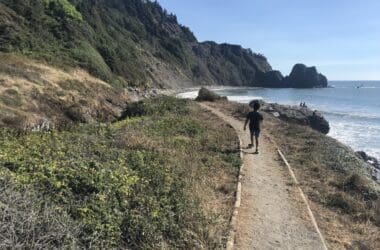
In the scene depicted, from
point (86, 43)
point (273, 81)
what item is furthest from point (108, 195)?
point (273, 81)

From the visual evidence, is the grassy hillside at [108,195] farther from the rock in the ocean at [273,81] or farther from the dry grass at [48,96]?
the rock in the ocean at [273,81]

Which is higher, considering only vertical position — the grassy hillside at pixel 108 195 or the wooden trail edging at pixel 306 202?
the grassy hillside at pixel 108 195

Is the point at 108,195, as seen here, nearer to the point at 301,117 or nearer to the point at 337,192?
the point at 337,192

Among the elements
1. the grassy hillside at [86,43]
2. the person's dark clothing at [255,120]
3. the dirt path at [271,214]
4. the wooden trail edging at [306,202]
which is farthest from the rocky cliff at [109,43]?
the dirt path at [271,214]

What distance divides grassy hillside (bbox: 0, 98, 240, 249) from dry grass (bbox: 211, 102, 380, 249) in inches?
95.9

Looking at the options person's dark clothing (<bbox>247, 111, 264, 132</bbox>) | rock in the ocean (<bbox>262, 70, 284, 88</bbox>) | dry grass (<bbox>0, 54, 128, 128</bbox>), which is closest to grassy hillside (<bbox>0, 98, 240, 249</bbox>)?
person's dark clothing (<bbox>247, 111, 264, 132</bbox>)

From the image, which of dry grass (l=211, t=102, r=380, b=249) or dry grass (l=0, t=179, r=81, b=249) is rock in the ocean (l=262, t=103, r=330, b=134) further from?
dry grass (l=0, t=179, r=81, b=249)

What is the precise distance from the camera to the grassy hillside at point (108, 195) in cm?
668

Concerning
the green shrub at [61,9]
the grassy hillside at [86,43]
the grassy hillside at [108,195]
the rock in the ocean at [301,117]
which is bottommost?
the rock in the ocean at [301,117]

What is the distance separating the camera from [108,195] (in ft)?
28.1

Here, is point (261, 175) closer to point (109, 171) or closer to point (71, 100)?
point (109, 171)

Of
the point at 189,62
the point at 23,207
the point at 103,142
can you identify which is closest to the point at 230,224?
the point at 23,207

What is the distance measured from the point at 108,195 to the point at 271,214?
4.38 m

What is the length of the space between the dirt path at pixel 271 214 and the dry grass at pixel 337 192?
53 cm
